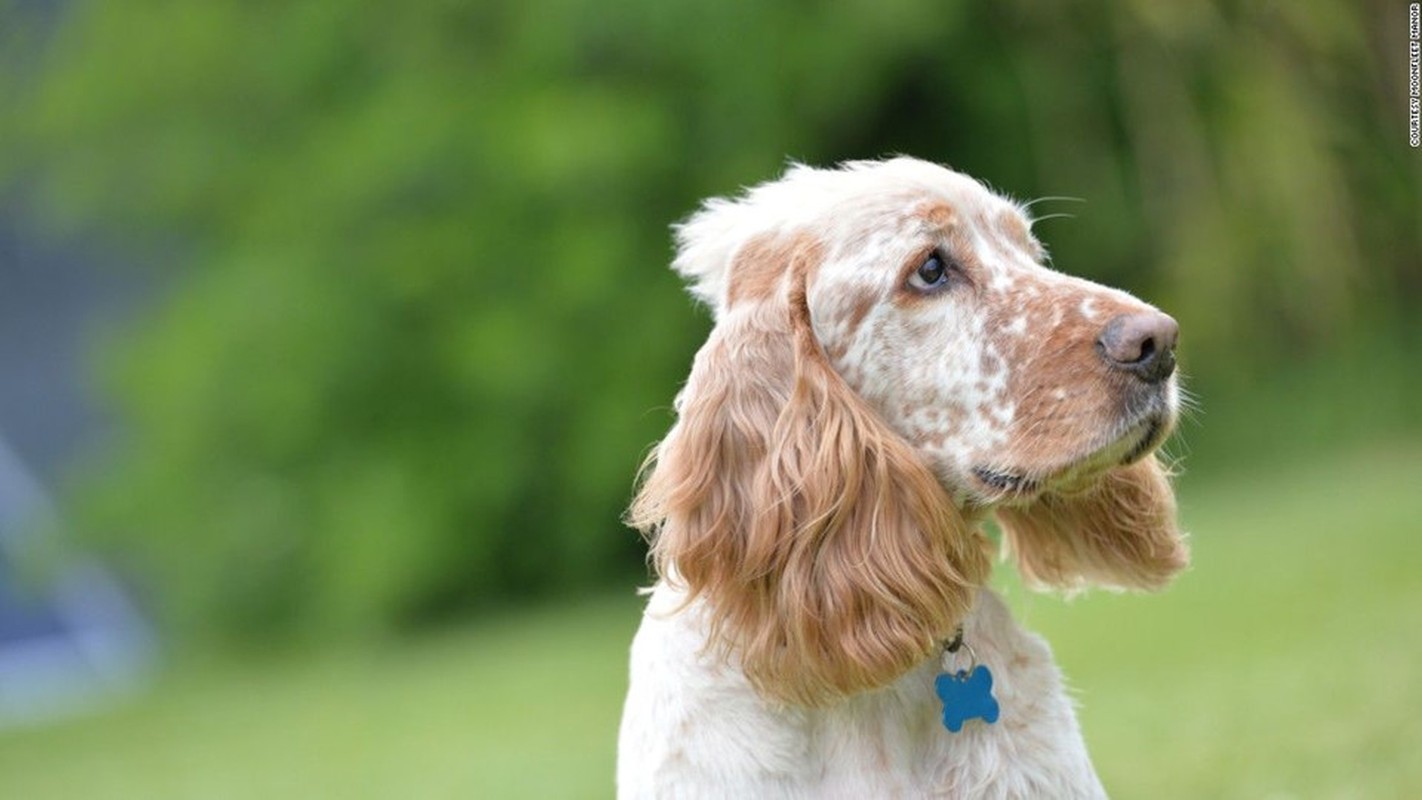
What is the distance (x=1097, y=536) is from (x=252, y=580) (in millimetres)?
10875

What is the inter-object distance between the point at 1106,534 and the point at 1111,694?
3551mm

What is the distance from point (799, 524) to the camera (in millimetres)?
3688

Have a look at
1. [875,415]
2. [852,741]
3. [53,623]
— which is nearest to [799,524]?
[875,415]

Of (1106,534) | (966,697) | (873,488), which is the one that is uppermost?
(873,488)

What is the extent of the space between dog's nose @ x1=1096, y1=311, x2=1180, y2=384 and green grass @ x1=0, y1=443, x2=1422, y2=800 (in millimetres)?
978

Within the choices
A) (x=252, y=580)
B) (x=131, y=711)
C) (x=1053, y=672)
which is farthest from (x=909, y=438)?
(x=252, y=580)

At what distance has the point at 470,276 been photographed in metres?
13.1

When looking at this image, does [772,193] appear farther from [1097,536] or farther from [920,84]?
[920,84]

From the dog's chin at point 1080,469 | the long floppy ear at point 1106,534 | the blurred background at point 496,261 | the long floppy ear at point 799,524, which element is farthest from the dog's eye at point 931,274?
the blurred background at point 496,261

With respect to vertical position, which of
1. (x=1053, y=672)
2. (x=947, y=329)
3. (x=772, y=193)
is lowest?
(x=1053, y=672)

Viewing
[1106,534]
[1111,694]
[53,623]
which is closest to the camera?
[1106,534]

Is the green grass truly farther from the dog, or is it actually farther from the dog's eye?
the dog's eye

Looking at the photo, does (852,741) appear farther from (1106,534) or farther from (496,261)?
(496,261)

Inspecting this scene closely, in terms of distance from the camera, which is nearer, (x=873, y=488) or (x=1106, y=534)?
(x=873, y=488)
